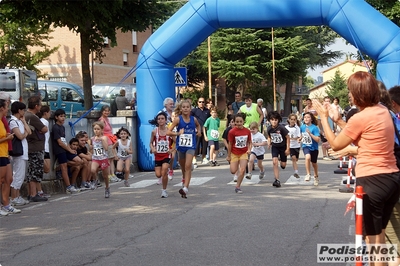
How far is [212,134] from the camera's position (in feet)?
63.2

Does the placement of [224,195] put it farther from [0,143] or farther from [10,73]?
[10,73]

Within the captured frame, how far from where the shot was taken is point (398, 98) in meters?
6.37

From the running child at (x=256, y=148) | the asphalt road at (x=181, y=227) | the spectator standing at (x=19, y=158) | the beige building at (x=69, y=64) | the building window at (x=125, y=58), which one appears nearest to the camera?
the asphalt road at (x=181, y=227)

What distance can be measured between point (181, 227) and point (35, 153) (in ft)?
14.9

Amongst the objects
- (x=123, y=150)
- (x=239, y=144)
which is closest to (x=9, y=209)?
(x=239, y=144)

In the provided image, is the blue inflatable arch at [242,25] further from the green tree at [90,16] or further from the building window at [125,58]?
the building window at [125,58]

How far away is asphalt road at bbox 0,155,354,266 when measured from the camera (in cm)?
724

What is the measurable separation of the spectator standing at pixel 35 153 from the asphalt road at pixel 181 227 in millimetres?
460

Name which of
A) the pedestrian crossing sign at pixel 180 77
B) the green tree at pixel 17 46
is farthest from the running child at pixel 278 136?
the green tree at pixel 17 46

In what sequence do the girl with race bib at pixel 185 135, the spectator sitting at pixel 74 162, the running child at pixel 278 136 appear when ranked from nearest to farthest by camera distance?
the girl with race bib at pixel 185 135 → the spectator sitting at pixel 74 162 → the running child at pixel 278 136

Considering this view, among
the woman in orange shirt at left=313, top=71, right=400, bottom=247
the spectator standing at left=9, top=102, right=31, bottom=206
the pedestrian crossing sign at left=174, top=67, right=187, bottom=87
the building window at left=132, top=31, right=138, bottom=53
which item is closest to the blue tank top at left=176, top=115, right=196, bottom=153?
the spectator standing at left=9, top=102, right=31, bottom=206

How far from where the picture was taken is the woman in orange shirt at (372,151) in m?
5.25

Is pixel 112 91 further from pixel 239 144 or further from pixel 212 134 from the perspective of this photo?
pixel 239 144

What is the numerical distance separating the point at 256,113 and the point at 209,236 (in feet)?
34.9
